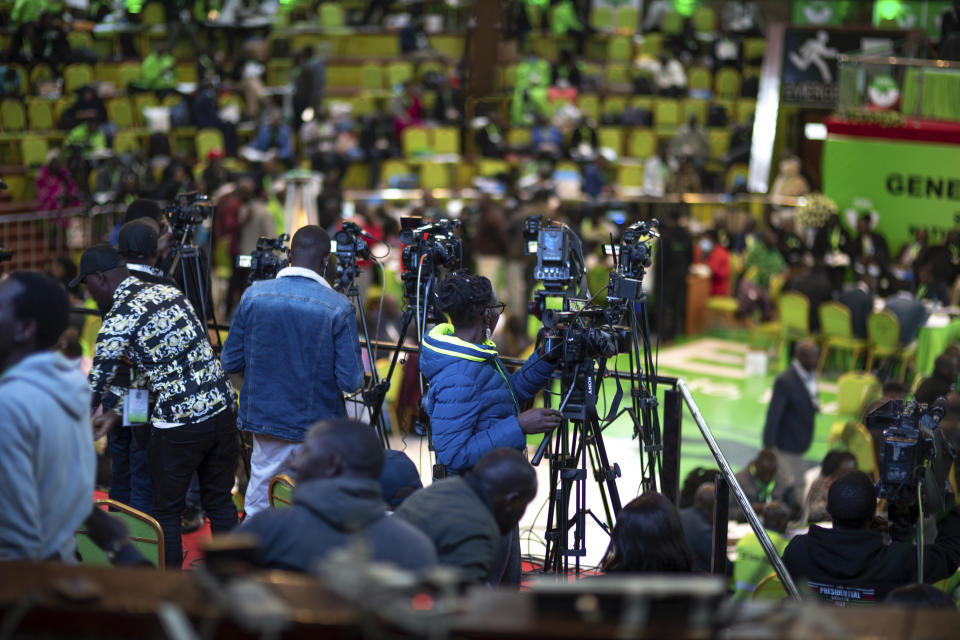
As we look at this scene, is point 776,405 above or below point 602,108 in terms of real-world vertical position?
below

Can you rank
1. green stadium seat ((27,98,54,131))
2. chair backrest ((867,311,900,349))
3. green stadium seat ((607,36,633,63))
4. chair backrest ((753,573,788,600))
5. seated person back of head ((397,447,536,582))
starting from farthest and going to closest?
green stadium seat ((607,36,633,63)) < green stadium seat ((27,98,54,131)) < chair backrest ((867,311,900,349)) < chair backrest ((753,573,788,600)) < seated person back of head ((397,447,536,582))

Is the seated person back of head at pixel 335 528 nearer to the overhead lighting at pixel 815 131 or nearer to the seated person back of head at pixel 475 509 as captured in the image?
the seated person back of head at pixel 475 509

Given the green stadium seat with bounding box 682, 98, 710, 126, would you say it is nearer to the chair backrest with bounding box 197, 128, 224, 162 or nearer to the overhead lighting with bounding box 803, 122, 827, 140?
the overhead lighting with bounding box 803, 122, 827, 140

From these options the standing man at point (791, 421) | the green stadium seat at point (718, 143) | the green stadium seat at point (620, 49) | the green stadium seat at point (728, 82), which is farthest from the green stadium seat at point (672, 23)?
the standing man at point (791, 421)

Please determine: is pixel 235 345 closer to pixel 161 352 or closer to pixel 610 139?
pixel 161 352

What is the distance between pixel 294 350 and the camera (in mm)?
4320

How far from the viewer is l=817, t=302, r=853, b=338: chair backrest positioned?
10898mm

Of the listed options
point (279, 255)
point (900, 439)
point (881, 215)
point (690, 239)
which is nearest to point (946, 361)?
point (900, 439)

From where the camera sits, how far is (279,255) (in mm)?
5355

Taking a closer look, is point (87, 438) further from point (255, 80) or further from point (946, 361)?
point (255, 80)

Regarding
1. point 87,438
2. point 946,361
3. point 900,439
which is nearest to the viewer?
point 87,438

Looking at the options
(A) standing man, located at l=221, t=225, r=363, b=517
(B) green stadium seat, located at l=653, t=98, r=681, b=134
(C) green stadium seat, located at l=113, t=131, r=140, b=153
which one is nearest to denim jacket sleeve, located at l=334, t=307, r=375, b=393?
(A) standing man, located at l=221, t=225, r=363, b=517

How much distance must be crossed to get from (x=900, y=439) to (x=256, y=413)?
236 cm

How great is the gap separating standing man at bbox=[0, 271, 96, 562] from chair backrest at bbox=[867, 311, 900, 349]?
879 centimetres
